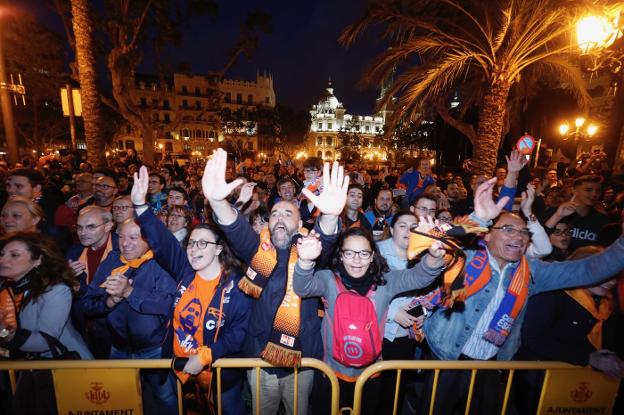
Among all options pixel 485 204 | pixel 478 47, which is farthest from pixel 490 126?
pixel 485 204

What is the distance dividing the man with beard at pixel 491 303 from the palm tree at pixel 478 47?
585 cm

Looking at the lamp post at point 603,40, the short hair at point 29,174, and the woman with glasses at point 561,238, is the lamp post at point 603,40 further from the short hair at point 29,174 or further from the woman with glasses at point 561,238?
the short hair at point 29,174

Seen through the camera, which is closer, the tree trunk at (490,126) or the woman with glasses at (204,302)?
the woman with glasses at (204,302)

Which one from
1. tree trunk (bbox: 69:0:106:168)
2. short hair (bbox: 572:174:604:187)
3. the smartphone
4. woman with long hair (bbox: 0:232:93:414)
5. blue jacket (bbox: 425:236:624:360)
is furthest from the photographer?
tree trunk (bbox: 69:0:106:168)

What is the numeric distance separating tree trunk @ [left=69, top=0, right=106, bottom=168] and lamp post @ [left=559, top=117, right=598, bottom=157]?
51.6ft

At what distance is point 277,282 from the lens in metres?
2.44

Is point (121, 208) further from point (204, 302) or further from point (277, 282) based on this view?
point (277, 282)

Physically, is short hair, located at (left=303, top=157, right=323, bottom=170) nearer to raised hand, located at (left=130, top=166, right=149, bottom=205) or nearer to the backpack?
raised hand, located at (left=130, top=166, right=149, bottom=205)

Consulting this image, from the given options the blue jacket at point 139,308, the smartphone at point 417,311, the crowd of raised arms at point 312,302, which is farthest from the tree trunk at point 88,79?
the smartphone at point 417,311

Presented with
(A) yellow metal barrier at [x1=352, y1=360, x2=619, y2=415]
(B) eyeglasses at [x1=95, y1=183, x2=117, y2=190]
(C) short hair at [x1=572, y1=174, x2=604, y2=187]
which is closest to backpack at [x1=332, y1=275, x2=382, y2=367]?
(A) yellow metal barrier at [x1=352, y1=360, x2=619, y2=415]

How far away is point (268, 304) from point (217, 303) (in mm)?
436

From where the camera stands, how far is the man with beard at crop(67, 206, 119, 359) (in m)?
3.03

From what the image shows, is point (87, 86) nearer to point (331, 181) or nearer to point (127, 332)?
point (127, 332)

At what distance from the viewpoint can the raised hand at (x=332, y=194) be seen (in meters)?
2.29
